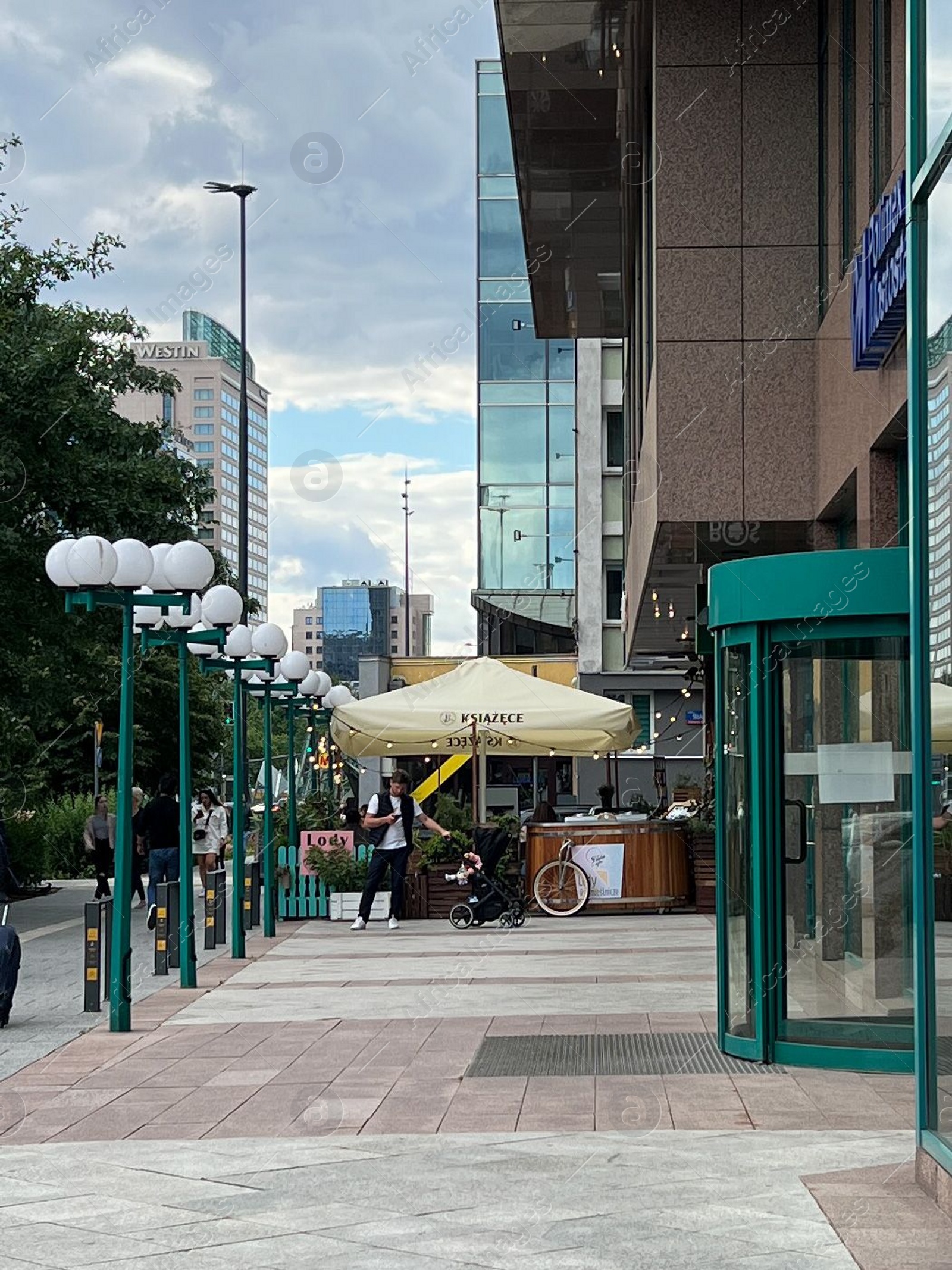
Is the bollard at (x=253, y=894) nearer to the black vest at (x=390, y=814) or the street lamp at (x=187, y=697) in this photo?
the black vest at (x=390, y=814)

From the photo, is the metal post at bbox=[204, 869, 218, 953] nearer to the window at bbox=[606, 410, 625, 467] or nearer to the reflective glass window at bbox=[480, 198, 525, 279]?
the window at bbox=[606, 410, 625, 467]

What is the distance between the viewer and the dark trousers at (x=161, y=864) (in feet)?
71.9

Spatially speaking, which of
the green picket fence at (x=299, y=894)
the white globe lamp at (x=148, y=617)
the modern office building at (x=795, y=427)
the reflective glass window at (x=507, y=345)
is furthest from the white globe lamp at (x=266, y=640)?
the reflective glass window at (x=507, y=345)

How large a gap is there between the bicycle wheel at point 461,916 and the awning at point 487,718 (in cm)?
273

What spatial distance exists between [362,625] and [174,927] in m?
49.9

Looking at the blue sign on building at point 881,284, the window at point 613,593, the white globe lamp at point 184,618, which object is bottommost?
the white globe lamp at point 184,618

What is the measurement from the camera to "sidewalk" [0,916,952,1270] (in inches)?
236

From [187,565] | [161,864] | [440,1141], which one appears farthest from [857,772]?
[161,864]

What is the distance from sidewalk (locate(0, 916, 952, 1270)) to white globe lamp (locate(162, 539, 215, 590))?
3156 millimetres

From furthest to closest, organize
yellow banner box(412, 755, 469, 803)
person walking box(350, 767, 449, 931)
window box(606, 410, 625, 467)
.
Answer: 1. window box(606, 410, 625, 467)
2. yellow banner box(412, 755, 469, 803)
3. person walking box(350, 767, 449, 931)

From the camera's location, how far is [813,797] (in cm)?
968

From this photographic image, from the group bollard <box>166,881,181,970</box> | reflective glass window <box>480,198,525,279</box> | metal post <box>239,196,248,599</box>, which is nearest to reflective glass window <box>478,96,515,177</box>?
reflective glass window <box>480,198,525,279</box>

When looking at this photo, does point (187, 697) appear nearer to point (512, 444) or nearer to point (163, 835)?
point (163, 835)

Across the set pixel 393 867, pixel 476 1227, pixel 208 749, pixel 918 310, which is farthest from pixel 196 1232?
pixel 208 749
